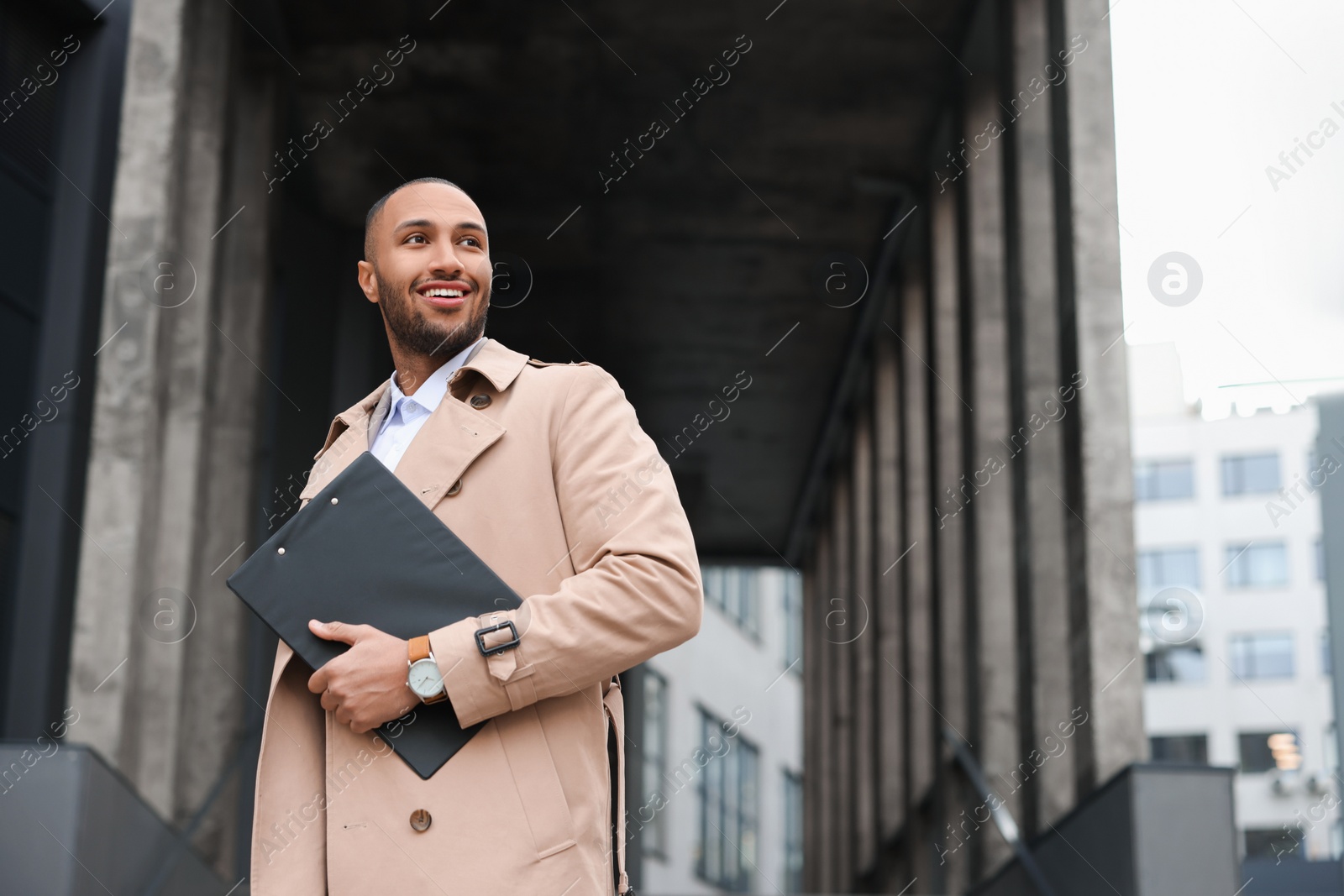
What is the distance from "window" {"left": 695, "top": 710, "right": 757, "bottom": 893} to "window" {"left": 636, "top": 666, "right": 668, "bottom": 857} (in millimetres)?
2173

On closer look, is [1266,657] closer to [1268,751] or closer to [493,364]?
[1268,751]

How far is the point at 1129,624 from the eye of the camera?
904 cm

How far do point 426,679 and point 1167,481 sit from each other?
81580mm

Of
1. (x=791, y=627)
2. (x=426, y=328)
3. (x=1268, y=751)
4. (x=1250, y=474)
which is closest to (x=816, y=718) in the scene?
(x=791, y=627)

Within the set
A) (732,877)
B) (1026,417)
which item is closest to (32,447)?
(1026,417)

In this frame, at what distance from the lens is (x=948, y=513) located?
15.6 m

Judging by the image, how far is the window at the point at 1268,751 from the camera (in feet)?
231

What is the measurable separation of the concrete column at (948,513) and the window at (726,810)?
1138 inches

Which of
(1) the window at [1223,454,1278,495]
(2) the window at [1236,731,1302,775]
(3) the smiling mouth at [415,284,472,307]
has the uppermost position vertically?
(3) the smiling mouth at [415,284,472,307]

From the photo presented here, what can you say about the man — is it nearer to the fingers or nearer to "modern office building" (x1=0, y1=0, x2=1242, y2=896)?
the fingers

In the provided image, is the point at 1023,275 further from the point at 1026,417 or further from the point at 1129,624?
the point at 1129,624

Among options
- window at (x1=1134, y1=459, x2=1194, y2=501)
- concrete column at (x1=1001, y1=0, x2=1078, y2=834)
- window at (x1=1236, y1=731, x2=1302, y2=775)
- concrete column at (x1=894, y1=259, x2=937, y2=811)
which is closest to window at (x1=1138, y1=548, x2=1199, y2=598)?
window at (x1=1134, y1=459, x2=1194, y2=501)

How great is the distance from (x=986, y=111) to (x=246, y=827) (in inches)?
348

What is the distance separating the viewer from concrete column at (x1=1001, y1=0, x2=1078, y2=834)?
1041 cm
